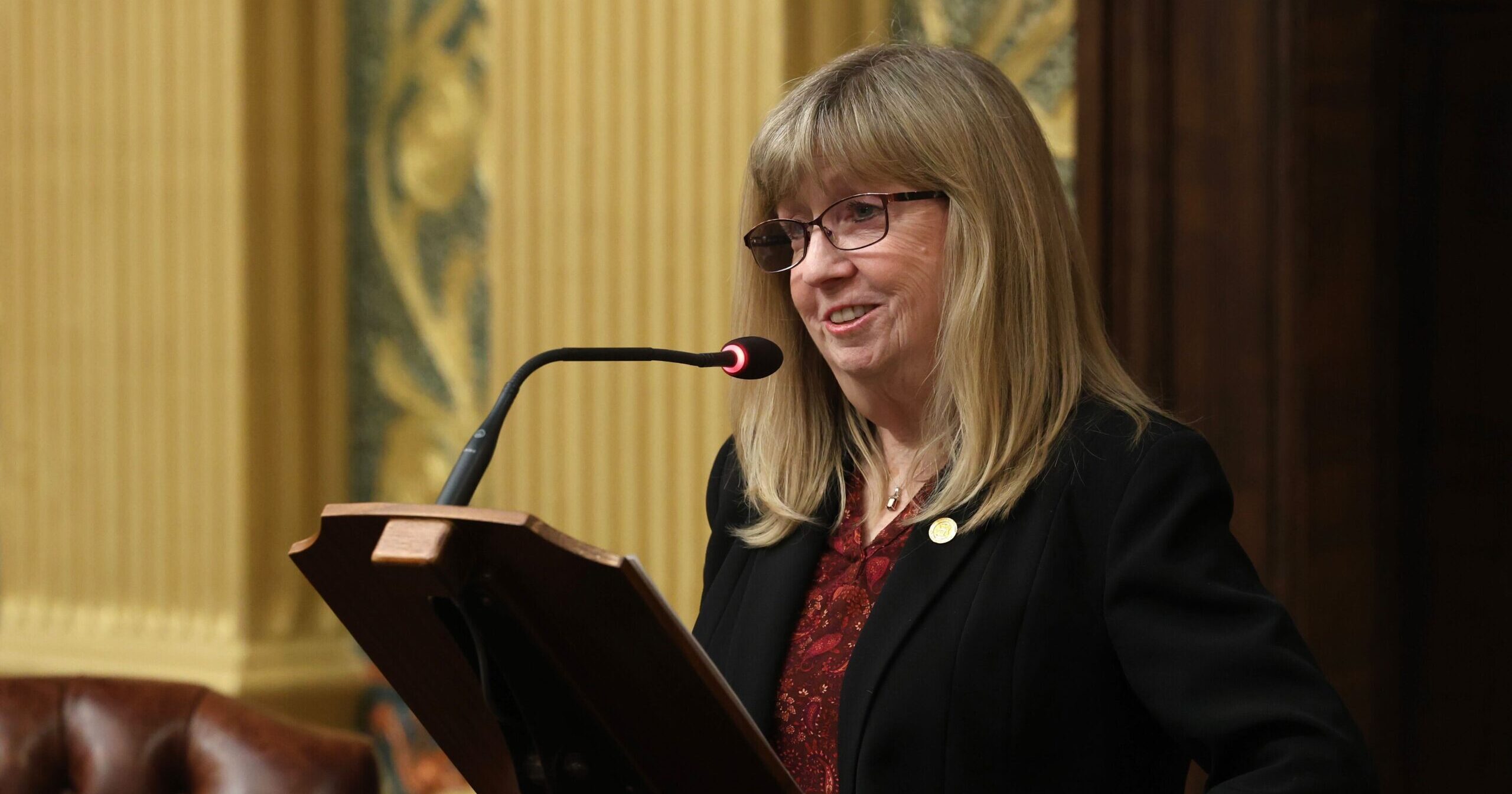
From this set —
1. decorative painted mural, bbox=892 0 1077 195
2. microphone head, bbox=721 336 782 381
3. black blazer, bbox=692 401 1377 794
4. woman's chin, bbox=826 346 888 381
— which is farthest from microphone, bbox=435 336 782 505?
decorative painted mural, bbox=892 0 1077 195

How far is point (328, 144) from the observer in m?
3.89

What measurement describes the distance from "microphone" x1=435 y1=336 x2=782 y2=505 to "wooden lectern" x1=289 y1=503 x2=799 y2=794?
71mm

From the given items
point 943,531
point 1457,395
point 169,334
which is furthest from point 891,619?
point 169,334

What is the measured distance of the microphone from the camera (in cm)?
134

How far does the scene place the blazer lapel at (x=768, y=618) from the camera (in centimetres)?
183

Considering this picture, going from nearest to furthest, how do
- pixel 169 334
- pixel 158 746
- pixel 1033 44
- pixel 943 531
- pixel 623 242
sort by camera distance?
pixel 943 531 → pixel 158 746 → pixel 1033 44 → pixel 623 242 → pixel 169 334

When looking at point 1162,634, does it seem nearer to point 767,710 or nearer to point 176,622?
point 767,710

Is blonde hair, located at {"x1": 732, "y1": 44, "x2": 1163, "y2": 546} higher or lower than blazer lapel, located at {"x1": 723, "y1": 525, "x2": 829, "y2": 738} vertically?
higher

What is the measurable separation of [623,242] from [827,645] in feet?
4.86

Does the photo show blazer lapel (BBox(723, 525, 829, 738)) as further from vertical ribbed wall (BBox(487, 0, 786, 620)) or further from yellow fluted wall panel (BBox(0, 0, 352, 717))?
yellow fluted wall panel (BBox(0, 0, 352, 717))

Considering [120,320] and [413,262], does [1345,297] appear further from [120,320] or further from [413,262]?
[120,320]

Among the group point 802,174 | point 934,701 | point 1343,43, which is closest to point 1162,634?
point 934,701

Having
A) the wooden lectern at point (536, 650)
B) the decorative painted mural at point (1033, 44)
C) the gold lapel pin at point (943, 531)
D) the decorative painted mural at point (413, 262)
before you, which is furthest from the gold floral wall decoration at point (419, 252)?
the wooden lectern at point (536, 650)

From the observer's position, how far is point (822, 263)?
6.06ft
